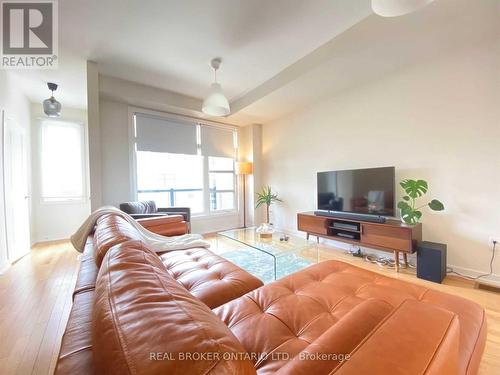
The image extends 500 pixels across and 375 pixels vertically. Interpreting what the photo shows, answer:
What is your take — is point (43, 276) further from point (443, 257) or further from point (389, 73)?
point (389, 73)

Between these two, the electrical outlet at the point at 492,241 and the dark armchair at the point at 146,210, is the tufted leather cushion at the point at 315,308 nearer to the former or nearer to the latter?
the electrical outlet at the point at 492,241

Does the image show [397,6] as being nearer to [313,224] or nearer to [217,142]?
[313,224]

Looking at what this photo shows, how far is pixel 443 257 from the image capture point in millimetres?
2232

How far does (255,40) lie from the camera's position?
7.94 ft

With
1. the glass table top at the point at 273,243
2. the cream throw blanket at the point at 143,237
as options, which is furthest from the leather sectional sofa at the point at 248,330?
the glass table top at the point at 273,243

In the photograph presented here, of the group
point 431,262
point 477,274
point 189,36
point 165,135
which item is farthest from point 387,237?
point 165,135

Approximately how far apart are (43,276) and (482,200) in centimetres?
483

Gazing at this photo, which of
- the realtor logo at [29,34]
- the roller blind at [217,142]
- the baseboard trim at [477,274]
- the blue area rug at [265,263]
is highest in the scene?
the realtor logo at [29,34]

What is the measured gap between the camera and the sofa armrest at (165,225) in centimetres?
239

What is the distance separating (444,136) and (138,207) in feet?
13.1

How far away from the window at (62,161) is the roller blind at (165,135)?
1.46 m

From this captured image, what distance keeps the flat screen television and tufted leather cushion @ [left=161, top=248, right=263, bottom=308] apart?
211 cm

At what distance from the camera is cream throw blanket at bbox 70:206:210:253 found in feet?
5.78

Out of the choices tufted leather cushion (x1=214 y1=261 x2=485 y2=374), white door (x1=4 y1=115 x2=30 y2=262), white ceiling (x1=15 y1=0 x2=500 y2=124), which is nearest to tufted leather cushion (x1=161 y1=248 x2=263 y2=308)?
tufted leather cushion (x1=214 y1=261 x2=485 y2=374)
